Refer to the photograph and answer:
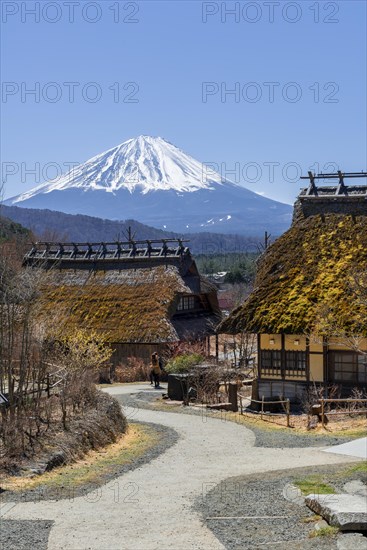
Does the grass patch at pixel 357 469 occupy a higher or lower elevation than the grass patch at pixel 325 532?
higher

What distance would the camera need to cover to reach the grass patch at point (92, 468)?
13.6 m

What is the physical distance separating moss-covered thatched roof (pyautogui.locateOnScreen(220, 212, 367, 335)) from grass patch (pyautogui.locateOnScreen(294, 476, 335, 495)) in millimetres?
8531

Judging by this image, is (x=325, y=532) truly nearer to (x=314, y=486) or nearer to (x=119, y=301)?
(x=314, y=486)

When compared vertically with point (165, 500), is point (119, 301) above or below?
above

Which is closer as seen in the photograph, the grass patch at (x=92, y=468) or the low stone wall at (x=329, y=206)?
the grass patch at (x=92, y=468)

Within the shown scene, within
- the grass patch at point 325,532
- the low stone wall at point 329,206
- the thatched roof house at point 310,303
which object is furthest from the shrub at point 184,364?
the grass patch at point 325,532

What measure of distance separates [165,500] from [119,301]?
23142mm

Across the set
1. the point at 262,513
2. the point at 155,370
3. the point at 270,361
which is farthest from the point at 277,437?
the point at 155,370

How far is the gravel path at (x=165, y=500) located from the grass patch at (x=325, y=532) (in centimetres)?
114

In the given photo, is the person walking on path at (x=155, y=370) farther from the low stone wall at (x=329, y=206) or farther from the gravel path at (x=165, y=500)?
the gravel path at (x=165, y=500)

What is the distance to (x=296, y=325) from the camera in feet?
74.3

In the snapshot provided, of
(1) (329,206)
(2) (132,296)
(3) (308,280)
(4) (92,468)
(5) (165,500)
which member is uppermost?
(1) (329,206)

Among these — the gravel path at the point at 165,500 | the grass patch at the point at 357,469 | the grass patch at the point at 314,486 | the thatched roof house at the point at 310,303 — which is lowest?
the gravel path at the point at 165,500

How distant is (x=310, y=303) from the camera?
23.0 meters
